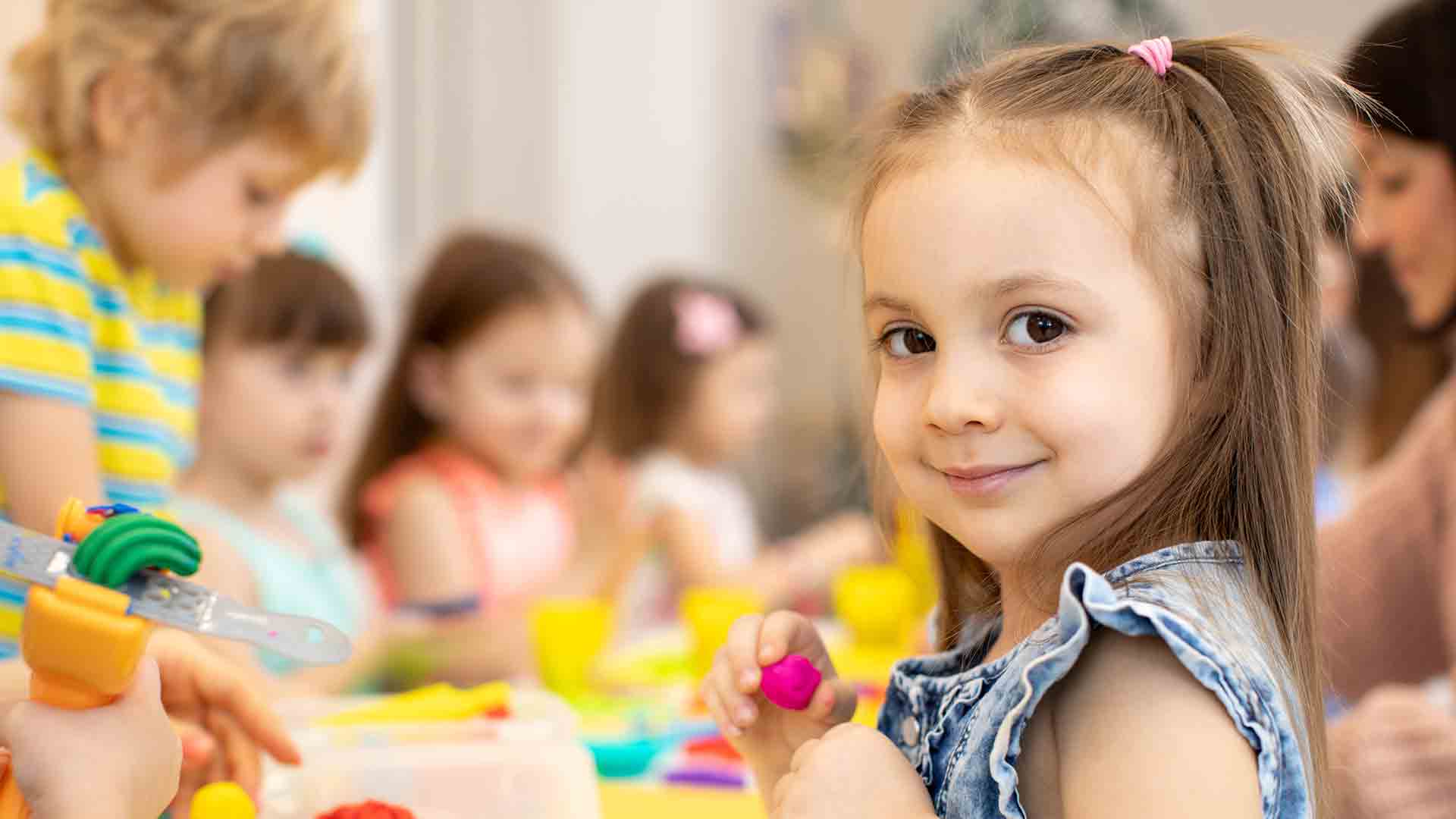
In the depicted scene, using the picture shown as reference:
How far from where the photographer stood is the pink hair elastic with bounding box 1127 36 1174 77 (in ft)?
2.48

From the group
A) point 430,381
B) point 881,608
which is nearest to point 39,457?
point 881,608

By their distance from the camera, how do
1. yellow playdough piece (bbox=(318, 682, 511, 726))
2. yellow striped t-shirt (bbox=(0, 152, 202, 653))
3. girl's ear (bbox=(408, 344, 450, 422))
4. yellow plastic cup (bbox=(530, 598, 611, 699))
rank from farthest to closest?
1. girl's ear (bbox=(408, 344, 450, 422))
2. yellow plastic cup (bbox=(530, 598, 611, 699))
3. yellow striped t-shirt (bbox=(0, 152, 202, 653))
4. yellow playdough piece (bbox=(318, 682, 511, 726))

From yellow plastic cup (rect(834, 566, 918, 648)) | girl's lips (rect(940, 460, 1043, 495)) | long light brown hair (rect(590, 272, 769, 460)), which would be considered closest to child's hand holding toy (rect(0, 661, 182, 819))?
girl's lips (rect(940, 460, 1043, 495))

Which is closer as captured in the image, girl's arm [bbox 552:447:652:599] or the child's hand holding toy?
the child's hand holding toy

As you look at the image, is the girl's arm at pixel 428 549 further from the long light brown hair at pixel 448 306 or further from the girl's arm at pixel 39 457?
the girl's arm at pixel 39 457

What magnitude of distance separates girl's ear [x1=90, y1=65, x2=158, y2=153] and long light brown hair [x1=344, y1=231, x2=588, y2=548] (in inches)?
44.5

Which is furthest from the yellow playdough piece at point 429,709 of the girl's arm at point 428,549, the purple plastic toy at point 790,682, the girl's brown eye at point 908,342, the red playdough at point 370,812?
the girl's arm at point 428,549

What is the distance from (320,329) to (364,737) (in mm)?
1104

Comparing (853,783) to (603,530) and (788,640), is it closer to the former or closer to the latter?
(788,640)

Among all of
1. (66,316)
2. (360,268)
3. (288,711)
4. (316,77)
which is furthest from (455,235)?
(288,711)

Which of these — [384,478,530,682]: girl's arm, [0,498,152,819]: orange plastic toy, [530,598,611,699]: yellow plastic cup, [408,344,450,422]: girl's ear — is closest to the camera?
[0,498,152,819]: orange plastic toy

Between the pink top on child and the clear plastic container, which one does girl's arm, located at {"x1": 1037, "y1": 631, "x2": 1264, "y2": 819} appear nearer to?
the clear plastic container

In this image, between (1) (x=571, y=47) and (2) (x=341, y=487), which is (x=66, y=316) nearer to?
(2) (x=341, y=487)

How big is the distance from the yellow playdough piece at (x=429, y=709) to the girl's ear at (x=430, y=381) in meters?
1.44
